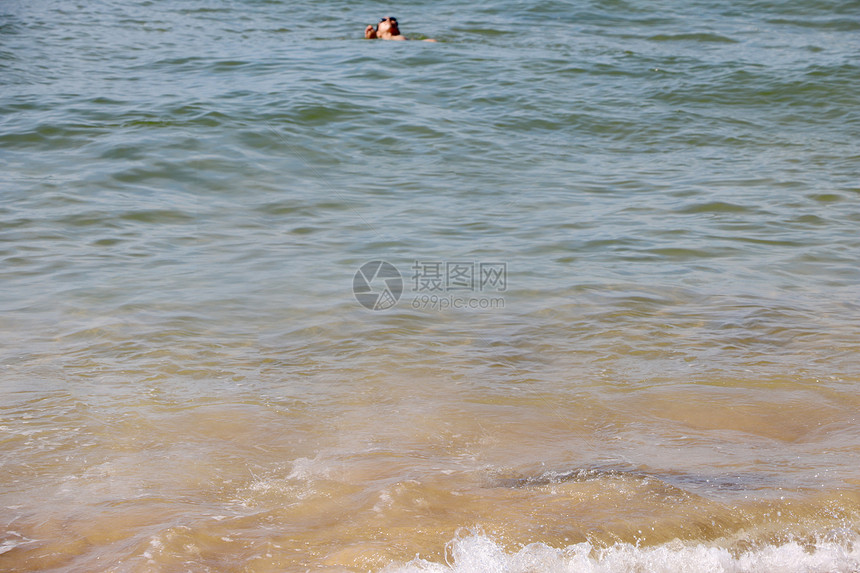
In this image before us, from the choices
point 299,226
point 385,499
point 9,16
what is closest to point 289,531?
point 385,499

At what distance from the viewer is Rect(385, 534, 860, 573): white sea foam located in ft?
6.97

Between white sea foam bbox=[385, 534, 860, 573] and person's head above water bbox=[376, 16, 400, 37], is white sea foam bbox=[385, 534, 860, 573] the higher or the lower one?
the lower one

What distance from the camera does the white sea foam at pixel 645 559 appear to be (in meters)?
2.12

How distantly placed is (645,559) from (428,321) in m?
2.15

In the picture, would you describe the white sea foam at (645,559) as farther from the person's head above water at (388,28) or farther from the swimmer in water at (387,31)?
the person's head above water at (388,28)

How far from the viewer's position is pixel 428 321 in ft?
13.6

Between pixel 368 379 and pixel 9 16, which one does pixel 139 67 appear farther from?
pixel 368 379

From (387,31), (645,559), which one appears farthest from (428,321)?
(387,31)

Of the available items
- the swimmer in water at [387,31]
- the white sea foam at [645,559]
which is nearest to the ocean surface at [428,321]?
the white sea foam at [645,559]

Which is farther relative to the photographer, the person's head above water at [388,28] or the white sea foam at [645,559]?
the person's head above water at [388,28]

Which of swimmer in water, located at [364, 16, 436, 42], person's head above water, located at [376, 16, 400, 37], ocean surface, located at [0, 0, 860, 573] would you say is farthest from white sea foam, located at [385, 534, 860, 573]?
person's head above water, located at [376, 16, 400, 37]

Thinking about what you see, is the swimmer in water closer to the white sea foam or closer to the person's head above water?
the person's head above water

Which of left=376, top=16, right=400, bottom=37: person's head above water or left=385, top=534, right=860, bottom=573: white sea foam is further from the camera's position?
left=376, top=16, right=400, bottom=37: person's head above water

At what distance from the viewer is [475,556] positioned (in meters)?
2.16
